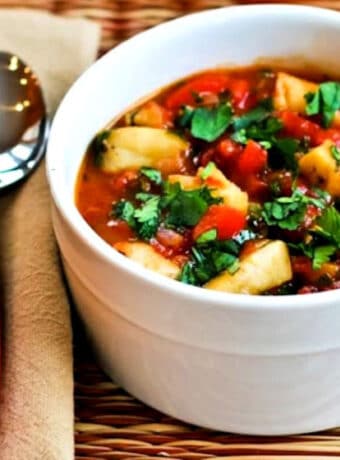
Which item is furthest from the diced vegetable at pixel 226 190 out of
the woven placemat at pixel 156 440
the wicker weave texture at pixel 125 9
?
the wicker weave texture at pixel 125 9

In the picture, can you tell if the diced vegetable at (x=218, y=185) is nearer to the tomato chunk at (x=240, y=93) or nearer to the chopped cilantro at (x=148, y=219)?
the chopped cilantro at (x=148, y=219)

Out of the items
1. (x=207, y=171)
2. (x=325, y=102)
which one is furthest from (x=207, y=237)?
(x=325, y=102)

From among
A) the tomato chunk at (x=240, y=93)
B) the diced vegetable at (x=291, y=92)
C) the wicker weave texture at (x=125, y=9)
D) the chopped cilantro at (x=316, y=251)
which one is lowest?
the wicker weave texture at (x=125, y=9)

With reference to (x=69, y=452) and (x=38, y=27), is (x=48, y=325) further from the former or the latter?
(x=38, y=27)

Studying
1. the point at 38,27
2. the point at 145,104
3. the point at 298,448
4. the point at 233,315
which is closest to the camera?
the point at 233,315

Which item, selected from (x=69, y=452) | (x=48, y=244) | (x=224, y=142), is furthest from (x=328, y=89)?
(x=69, y=452)

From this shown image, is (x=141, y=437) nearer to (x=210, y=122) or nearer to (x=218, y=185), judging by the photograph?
(x=218, y=185)

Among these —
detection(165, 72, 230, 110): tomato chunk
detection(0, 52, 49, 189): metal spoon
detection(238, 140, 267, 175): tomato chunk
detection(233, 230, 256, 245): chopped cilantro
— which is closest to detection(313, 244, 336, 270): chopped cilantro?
detection(233, 230, 256, 245): chopped cilantro
